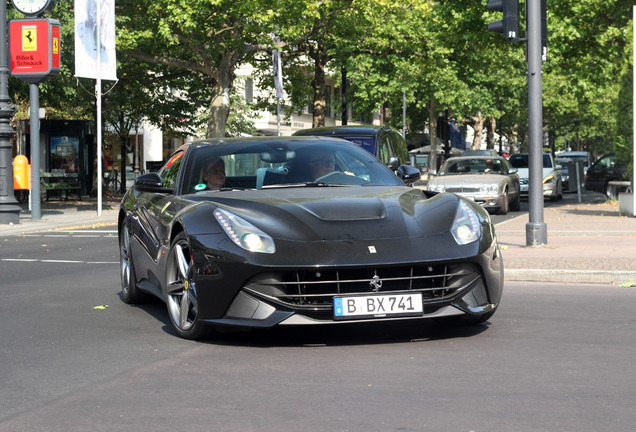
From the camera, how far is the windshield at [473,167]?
25141mm

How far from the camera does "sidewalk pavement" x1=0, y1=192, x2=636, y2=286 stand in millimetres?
10625

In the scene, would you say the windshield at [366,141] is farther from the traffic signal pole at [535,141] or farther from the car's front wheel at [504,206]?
the traffic signal pole at [535,141]

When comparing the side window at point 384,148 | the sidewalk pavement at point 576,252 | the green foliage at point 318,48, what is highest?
the green foliage at point 318,48

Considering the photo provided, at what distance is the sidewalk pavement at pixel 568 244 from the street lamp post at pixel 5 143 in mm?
387

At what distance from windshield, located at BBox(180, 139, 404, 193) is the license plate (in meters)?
1.58

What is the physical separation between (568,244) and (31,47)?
13.6m

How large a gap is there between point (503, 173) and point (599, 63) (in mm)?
6442

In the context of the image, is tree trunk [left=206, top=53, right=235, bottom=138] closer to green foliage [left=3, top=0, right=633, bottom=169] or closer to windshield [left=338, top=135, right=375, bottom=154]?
green foliage [left=3, top=0, right=633, bottom=169]

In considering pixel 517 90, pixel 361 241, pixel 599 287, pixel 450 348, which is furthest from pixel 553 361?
pixel 517 90

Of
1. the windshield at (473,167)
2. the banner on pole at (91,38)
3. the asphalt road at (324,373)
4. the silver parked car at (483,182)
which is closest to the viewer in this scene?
the asphalt road at (324,373)

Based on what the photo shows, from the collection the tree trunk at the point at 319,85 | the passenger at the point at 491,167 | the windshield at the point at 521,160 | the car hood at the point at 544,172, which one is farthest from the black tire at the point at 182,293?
the tree trunk at the point at 319,85

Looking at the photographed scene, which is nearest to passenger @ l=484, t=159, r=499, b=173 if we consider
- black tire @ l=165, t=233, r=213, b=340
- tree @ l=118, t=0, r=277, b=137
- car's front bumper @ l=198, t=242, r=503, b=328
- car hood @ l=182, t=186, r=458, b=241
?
tree @ l=118, t=0, r=277, b=137

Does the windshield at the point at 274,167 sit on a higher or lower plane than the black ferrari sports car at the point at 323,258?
higher

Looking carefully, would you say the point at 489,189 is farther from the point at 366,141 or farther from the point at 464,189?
the point at 366,141
